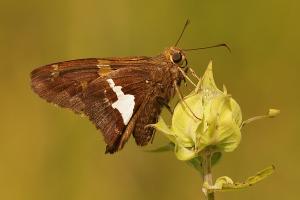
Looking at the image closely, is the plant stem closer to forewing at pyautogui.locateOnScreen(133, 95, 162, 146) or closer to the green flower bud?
the green flower bud

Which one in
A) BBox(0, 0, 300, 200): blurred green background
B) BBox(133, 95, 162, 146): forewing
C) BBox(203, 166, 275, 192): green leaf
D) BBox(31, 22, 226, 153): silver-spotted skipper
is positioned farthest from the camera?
BBox(0, 0, 300, 200): blurred green background

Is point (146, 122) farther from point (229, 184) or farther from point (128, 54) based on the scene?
point (128, 54)

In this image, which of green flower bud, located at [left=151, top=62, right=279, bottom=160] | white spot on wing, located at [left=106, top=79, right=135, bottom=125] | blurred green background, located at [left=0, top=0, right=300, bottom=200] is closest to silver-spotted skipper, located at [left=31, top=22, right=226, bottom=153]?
white spot on wing, located at [left=106, top=79, right=135, bottom=125]

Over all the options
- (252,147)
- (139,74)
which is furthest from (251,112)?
(139,74)

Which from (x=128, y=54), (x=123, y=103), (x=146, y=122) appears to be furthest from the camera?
(x=128, y=54)

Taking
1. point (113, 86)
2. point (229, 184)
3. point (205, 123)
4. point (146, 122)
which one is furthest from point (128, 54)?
point (229, 184)

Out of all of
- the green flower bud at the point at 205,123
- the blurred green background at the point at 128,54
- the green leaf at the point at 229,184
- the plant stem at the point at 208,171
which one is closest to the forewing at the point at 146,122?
the green flower bud at the point at 205,123

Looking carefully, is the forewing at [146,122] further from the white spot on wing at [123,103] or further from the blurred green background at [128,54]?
the blurred green background at [128,54]

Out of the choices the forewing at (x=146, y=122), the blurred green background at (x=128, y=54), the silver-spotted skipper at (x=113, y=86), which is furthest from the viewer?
the blurred green background at (x=128, y=54)
